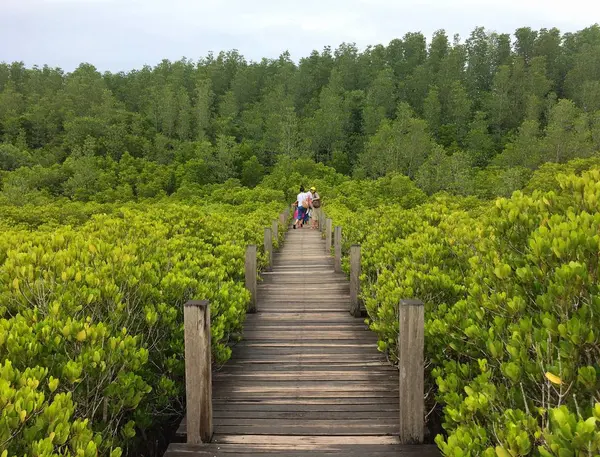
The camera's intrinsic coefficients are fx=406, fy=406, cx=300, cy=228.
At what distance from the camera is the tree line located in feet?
159

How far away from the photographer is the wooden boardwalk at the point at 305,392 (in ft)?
10.7

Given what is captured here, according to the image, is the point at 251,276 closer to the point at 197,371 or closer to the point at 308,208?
the point at 197,371

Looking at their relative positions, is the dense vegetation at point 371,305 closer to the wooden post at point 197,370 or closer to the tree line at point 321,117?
the wooden post at point 197,370

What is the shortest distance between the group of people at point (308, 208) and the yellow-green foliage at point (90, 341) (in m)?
10.7

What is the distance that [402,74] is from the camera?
297 ft

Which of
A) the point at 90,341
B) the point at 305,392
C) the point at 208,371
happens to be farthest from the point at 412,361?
the point at 90,341

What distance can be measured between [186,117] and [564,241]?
249 ft

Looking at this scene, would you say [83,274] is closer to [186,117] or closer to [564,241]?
[564,241]

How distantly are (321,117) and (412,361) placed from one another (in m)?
67.5

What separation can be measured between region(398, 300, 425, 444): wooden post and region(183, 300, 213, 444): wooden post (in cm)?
154

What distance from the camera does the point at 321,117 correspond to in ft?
222

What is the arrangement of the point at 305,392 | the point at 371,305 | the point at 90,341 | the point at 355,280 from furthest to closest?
1. the point at 355,280
2. the point at 371,305
3. the point at 305,392
4. the point at 90,341

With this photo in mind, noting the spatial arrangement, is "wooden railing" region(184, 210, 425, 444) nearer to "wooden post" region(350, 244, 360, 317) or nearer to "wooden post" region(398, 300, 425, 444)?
"wooden post" region(398, 300, 425, 444)

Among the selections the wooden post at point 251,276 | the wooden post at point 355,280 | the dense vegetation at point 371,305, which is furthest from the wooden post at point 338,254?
the wooden post at point 251,276
